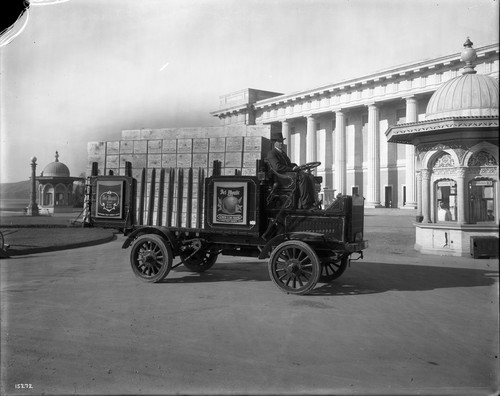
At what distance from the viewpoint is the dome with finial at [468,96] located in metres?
14.2

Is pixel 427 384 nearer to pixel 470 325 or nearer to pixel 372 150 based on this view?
pixel 470 325

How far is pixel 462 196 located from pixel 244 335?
1084 cm

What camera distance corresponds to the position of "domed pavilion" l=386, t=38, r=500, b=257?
42.7 ft

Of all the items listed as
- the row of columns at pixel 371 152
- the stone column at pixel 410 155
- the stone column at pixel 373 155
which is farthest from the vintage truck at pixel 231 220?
the stone column at pixel 373 155

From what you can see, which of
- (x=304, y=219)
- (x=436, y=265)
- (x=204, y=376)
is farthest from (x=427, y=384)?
(x=436, y=265)

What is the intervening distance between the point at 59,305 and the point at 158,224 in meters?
2.78

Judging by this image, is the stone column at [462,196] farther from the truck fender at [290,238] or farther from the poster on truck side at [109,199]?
the poster on truck side at [109,199]

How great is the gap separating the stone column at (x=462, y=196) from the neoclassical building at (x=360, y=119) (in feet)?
A: 76.7

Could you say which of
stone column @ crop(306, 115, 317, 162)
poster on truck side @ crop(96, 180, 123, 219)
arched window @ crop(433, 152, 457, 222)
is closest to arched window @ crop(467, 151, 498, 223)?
arched window @ crop(433, 152, 457, 222)

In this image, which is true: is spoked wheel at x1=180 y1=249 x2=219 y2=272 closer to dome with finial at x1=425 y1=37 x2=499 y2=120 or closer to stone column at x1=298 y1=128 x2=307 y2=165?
dome with finial at x1=425 y1=37 x2=499 y2=120

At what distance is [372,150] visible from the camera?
1750 inches

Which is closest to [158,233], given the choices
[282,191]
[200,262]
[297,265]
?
[200,262]

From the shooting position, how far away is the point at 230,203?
8.16m

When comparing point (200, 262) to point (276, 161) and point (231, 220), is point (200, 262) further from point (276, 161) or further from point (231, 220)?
point (276, 161)
